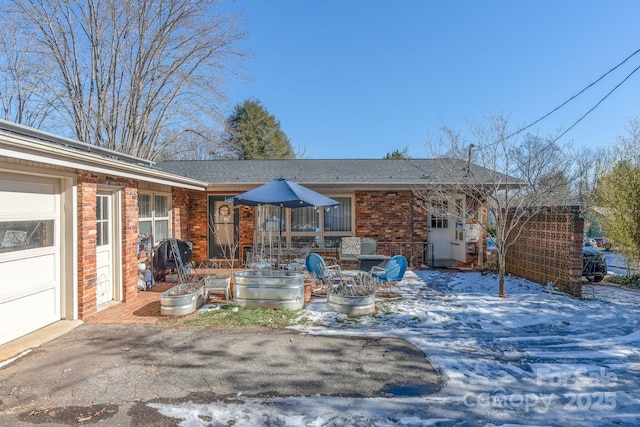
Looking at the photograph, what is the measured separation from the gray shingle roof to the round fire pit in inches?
185

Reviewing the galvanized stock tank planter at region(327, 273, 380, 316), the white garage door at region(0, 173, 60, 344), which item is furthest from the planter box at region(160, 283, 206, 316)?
the galvanized stock tank planter at region(327, 273, 380, 316)

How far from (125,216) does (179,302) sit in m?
2.16

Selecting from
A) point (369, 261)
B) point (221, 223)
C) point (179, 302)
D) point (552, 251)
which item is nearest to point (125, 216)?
point (179, 302)

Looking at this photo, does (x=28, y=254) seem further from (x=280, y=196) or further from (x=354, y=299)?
(x=354, y=299)

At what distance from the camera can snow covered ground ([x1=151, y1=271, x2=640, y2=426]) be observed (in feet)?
9.64

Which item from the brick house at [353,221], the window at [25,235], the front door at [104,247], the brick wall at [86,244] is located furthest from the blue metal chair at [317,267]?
the window at [25,235]

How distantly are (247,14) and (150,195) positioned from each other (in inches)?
440

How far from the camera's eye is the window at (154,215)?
8391mm

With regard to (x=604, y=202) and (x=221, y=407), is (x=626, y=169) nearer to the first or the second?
(x=604, y=202)

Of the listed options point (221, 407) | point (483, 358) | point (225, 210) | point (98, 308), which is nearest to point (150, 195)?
point (225, 210)

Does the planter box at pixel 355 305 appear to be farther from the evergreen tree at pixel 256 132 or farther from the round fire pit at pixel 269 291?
the evergreen tree at pixel 256 132

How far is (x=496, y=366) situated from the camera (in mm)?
3918

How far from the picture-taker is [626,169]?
8594 millimetres

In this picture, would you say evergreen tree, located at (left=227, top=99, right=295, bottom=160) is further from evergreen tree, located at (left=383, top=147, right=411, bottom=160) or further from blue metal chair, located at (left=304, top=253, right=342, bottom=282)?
blue metal chair, located at (left=304, top=253, right=342, bottom=282)
